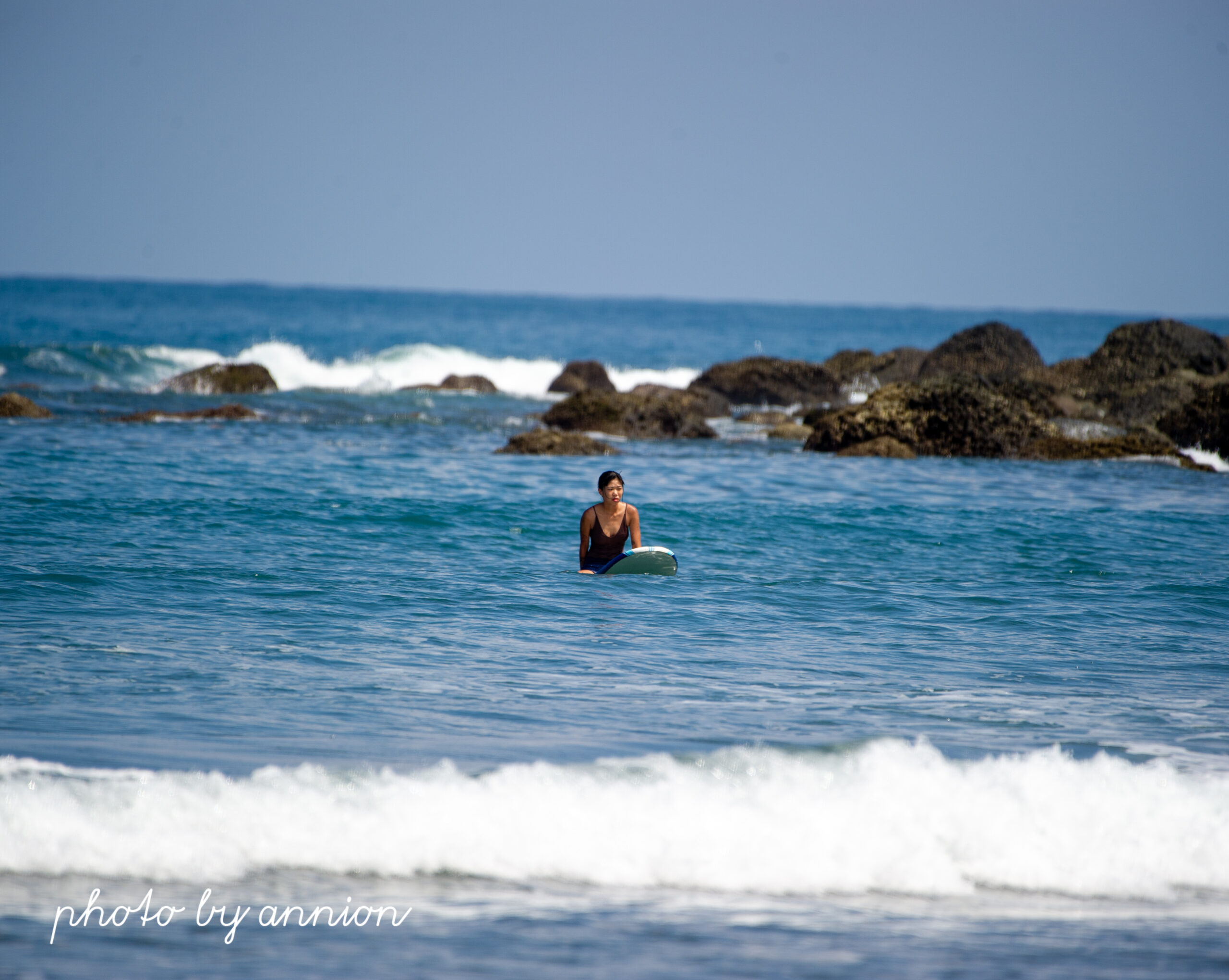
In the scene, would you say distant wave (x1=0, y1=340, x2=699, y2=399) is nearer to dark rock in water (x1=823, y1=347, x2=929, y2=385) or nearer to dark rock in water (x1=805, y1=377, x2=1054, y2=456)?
dark rock in water (x1=823, y1=347, x2=929, y2=385)

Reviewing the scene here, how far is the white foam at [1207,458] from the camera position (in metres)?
22.4

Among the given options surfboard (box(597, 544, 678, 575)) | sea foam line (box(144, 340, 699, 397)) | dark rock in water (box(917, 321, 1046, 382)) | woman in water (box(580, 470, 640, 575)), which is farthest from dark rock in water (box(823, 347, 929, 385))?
surfboard (box(597, 544, 678, 575))

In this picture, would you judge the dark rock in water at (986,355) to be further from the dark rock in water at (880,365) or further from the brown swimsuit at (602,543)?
the brown swimsuit at (602,543)

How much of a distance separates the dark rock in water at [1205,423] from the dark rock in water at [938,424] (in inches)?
112

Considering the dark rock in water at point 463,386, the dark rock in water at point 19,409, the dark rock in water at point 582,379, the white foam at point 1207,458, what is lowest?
the dark rock in water at point 19,409

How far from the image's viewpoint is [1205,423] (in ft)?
78.4

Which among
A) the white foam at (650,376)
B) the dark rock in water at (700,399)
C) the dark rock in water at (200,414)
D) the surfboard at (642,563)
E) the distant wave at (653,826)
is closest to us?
the distant wave at (653,826)

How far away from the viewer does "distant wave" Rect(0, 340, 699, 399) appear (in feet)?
129

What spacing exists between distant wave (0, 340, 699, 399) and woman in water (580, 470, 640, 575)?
25.0 metres

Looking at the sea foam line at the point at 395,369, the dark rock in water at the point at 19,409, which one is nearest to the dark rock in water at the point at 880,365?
the sea foam line at the point at 395,369

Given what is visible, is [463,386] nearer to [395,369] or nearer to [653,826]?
[395,369]

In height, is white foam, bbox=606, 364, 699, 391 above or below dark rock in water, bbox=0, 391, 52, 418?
above

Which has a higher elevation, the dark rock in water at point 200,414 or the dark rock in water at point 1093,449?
the dark rock in water at point 1093,449

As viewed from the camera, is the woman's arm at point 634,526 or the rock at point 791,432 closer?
the woman's arm at point 634,526
